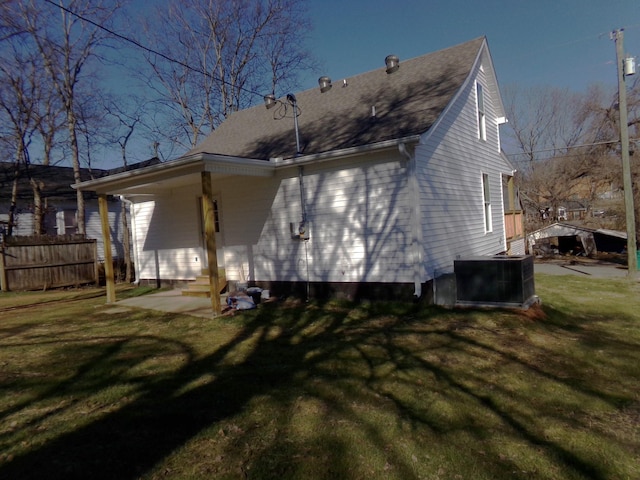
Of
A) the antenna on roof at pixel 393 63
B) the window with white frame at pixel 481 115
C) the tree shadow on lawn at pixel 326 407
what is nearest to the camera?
the tree shadow on lawn at pixel 326 407

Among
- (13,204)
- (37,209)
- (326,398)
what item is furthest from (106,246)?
(13,204)

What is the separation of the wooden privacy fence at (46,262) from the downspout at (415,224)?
471 inches

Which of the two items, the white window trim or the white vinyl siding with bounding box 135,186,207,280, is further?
the white window trim

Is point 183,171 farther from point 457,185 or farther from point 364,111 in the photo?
point 457,185

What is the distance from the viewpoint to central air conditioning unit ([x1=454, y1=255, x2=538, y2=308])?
7.69m

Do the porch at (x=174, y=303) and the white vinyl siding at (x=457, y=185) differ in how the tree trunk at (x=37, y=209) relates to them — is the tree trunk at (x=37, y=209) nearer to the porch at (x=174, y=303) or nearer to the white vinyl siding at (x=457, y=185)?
the porch at (x=174, y=303)

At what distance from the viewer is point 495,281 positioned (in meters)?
7.94

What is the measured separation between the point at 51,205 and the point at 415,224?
57.6 ft

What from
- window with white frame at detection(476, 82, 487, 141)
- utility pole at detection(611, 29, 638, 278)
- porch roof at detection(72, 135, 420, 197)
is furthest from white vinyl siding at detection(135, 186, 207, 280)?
utility pole at detection(611, 29, 638, 278)

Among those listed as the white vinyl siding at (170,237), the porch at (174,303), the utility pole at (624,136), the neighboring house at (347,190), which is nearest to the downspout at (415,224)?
the neighboring house at (347,190)

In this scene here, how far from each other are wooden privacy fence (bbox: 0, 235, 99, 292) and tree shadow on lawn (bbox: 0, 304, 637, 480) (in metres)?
9.51

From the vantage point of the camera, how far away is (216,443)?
3.37 meters

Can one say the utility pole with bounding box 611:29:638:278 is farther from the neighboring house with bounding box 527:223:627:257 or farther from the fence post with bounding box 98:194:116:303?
the fence post with bounding box 98:194:116:303

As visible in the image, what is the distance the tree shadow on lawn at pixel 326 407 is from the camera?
3.07 meters
